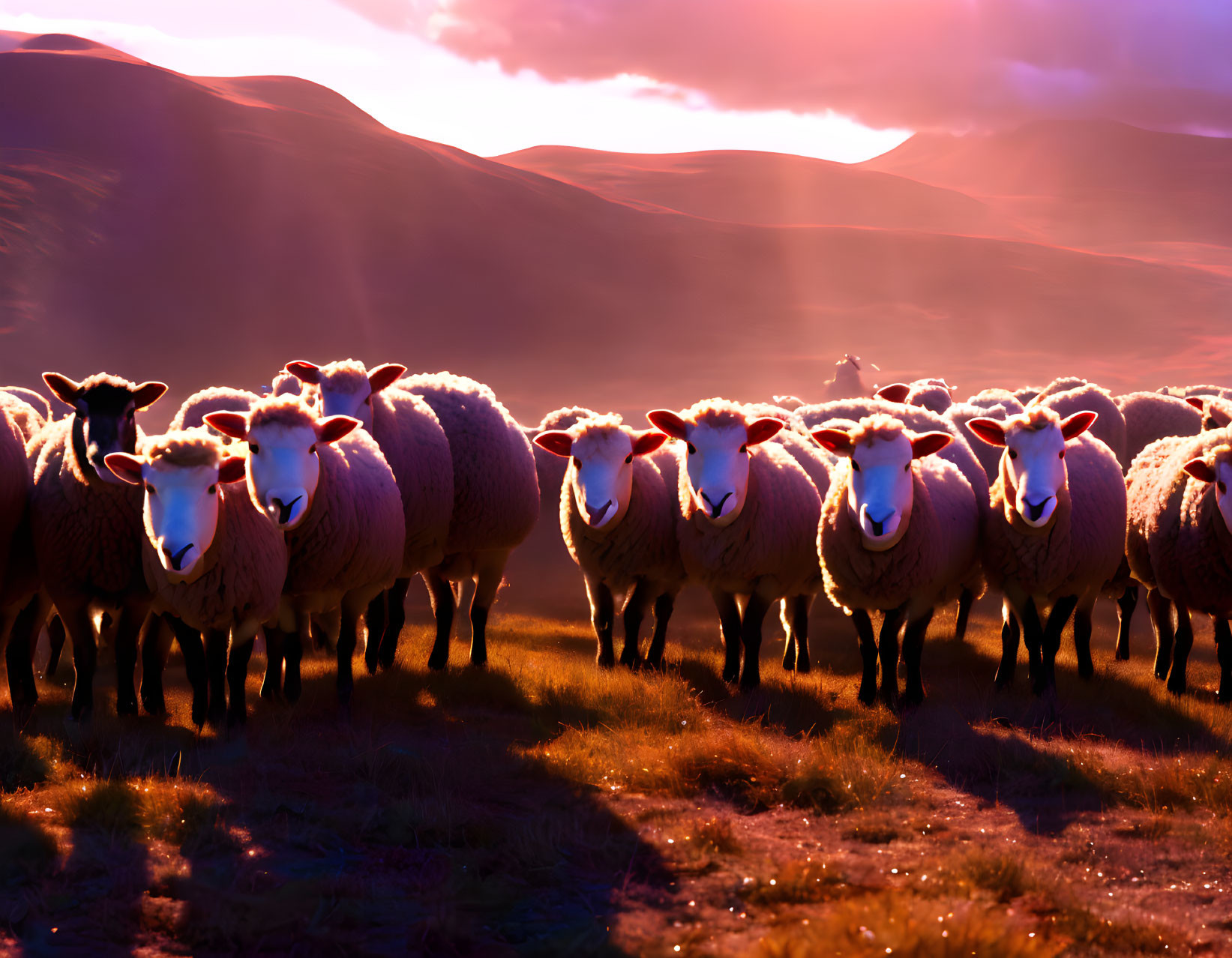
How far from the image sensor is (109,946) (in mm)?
4082

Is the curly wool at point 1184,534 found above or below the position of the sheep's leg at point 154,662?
above

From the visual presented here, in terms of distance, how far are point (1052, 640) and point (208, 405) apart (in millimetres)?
7574

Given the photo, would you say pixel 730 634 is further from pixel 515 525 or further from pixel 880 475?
pixel 515 525

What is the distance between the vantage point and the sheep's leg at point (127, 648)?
687cm

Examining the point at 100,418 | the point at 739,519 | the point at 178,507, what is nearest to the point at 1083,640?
the point at 739,519

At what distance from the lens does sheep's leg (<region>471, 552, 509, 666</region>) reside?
29.4ft

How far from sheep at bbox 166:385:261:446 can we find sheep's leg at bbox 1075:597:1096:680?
24.3 ft

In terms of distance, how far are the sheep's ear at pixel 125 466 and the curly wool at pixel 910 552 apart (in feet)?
15.7

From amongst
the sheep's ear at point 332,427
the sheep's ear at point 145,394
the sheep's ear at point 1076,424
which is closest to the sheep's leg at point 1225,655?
the sheep's ear at point 1076,424

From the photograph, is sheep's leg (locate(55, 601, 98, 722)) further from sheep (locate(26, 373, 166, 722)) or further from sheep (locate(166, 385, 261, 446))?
sheep (locate(166, 385, 261, 446))

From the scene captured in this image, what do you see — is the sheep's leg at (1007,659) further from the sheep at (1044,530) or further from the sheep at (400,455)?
the sheep at (400,455)

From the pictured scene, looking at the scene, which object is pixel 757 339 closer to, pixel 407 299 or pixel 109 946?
pixel 407 299

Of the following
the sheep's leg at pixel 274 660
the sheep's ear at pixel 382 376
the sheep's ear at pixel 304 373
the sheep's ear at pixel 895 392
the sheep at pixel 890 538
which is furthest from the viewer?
the sheep's ear at pixel 895 392

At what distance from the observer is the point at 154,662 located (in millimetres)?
7195
